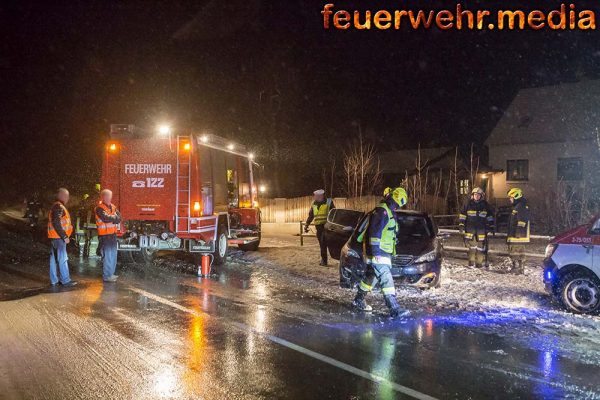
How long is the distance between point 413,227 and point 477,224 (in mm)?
2242

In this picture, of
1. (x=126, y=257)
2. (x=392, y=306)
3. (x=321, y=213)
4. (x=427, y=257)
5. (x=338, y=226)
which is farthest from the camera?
(x=126, y=257)

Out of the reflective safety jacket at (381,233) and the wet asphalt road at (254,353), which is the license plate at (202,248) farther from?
the reflective safety jacket at (381,233)

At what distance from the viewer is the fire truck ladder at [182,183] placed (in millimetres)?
11953

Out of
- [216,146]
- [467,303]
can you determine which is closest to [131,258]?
[216,146]

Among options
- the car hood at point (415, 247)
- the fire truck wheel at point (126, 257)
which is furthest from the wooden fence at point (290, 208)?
the car hood at point (415, 247)

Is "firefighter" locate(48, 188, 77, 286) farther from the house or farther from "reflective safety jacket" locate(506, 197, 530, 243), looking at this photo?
the house

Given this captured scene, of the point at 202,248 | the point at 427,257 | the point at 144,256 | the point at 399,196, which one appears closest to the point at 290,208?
the point at 144,256

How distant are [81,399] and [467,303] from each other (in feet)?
19.8

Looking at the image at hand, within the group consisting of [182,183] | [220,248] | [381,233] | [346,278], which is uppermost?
[182,183]

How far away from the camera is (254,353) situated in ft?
19.5

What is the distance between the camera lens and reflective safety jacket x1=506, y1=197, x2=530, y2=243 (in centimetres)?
1143

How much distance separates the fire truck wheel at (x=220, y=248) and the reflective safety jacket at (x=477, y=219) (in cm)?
552

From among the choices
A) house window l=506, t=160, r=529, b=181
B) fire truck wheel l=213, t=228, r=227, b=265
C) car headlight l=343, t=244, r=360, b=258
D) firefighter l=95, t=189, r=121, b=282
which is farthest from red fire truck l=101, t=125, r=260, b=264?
house window l=506, t=160, r=529, b=181

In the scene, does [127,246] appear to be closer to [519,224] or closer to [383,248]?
[383,248]
